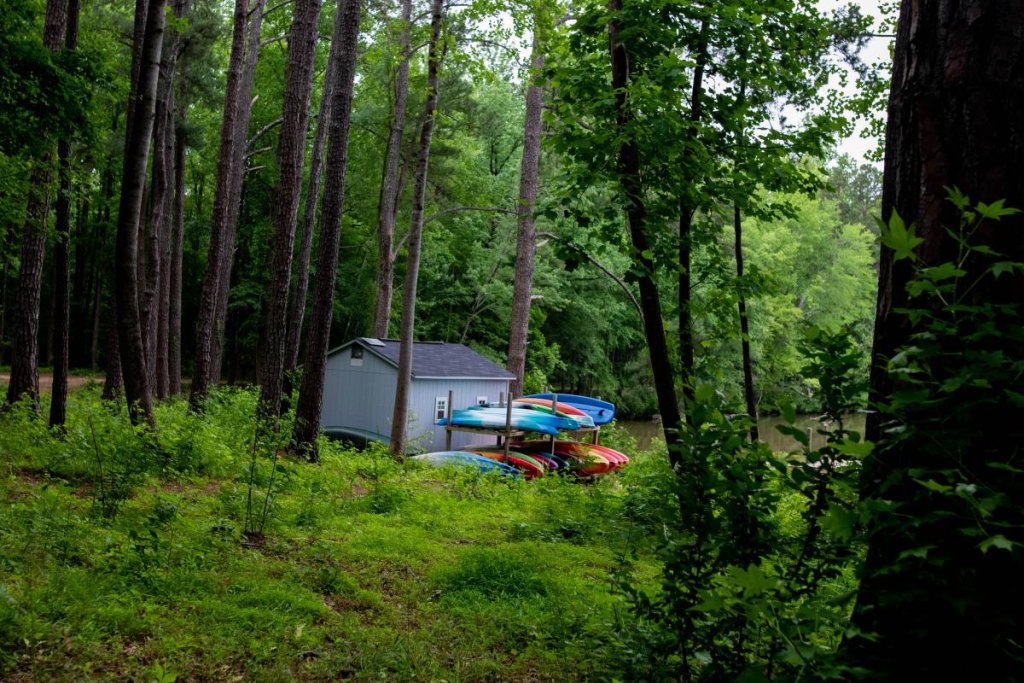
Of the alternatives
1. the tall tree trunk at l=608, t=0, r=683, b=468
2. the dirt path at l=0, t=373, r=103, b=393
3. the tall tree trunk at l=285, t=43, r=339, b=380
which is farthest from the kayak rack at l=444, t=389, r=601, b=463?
the dirt path at l=0, t=373, r=103, b=393

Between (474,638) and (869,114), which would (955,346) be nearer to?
(474,638)

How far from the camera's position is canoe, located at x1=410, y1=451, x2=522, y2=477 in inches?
Answer: 526

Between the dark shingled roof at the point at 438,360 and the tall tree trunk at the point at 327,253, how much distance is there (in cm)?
683

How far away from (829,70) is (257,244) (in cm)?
2688

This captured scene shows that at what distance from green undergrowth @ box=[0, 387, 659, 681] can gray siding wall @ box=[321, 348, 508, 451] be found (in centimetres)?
929

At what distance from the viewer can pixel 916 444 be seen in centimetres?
217

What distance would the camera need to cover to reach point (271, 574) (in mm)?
5355

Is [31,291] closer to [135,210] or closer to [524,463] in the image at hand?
[135,210]

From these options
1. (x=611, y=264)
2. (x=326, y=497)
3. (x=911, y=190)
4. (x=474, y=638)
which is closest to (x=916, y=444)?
(x=911, y=190)

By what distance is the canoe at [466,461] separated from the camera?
1337 centimetres

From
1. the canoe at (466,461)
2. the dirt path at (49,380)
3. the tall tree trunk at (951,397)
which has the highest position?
the tall tree trunk at (951,397)

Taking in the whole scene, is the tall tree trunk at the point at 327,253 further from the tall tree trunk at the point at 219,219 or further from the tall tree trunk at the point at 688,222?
the tall tree trunk at the point at 688,222

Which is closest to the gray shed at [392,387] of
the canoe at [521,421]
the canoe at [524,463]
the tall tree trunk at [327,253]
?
the canoe at [521,421]

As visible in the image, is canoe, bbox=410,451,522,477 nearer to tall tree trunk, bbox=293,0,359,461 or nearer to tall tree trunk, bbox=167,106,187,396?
tall tree trunk, bbox=293,0,359,461
